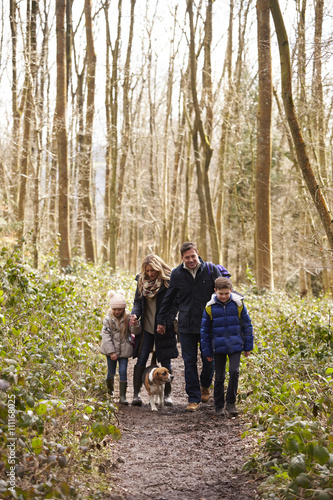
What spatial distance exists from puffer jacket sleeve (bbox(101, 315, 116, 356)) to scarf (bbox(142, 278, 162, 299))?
0.62 metres

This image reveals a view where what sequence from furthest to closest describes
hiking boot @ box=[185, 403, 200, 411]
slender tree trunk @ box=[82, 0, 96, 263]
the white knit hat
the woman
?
1. slender tree trunk @ box=[82, 0, 96, 263]
2. the woman
3. the white knit hat
4. hiking boot @ box=[185, 403, 200, 411]

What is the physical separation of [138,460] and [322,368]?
233 centimetres

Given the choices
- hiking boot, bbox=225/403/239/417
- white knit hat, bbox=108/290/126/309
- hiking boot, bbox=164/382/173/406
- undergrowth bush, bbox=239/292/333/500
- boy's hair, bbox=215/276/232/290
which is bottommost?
hiking boot, bbox=164/382/173/406

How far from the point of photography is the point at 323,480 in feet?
11.4

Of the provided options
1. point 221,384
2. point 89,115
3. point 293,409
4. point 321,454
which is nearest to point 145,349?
point 221,384

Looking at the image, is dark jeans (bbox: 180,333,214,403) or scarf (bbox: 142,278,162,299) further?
scarf (bbox: 142,278,162,299)

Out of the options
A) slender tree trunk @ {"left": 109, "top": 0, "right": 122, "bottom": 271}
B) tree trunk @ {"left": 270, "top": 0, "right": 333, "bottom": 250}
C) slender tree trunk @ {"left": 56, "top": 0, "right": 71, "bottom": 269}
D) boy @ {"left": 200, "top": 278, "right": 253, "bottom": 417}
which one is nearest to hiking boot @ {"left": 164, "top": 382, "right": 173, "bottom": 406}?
boy @ {"left": 200, "top": 278, "right": 253, "bottom": 417}

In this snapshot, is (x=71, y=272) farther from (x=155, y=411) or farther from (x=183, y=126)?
(x=183, y=126)

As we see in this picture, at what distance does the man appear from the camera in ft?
24.2

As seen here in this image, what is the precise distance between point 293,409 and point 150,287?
11.8ft

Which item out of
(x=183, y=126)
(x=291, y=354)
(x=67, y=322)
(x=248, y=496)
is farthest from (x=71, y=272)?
(x=183, y=126)

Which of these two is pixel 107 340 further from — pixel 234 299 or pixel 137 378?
pixel 234 299

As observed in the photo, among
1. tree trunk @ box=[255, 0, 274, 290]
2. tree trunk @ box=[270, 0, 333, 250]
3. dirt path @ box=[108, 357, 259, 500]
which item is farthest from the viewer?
tree trunk @ box=[255, 0, 274, 290]

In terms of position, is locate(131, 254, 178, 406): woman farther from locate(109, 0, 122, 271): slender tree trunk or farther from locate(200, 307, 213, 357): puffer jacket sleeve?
locate(109, 0, 122, 271): slender tree trunk
